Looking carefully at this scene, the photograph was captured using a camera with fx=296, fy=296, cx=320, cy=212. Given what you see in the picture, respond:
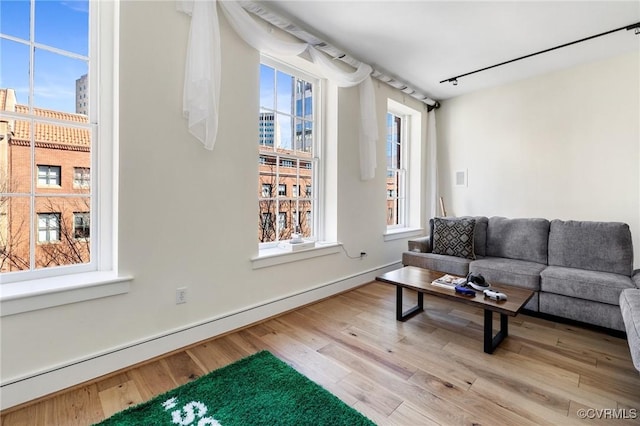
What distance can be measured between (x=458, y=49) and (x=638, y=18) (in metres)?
1.44

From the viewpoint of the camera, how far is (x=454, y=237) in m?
3.38

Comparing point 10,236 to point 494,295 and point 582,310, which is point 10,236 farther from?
point 582,310

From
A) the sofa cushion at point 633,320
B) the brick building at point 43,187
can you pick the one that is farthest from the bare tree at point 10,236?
the sofa cushion at point 633,320

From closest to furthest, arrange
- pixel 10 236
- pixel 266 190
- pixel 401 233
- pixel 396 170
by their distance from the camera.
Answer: pixel 10 236
pixel 266 190
pixel 401 233
pixel 396 170

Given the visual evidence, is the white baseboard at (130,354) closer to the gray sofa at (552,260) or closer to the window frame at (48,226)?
the window frame at (48,226)

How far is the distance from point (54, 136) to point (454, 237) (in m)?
3.60

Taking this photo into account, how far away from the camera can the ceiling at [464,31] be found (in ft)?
8.07

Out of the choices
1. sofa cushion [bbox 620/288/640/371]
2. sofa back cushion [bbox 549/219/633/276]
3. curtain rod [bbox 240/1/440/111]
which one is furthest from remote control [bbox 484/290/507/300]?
curtain rod [bbox 240/1/440/111]

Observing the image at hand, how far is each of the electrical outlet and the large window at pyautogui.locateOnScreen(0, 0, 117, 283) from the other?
0.46m

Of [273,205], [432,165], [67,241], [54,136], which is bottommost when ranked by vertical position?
[67,241]

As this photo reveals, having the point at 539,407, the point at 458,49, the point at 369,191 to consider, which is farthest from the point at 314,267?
the point at 458,49

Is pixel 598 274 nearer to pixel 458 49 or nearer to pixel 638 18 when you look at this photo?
pixel 638 18

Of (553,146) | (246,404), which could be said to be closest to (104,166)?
(246,404)

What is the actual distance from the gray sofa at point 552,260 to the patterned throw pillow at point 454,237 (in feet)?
0.04
